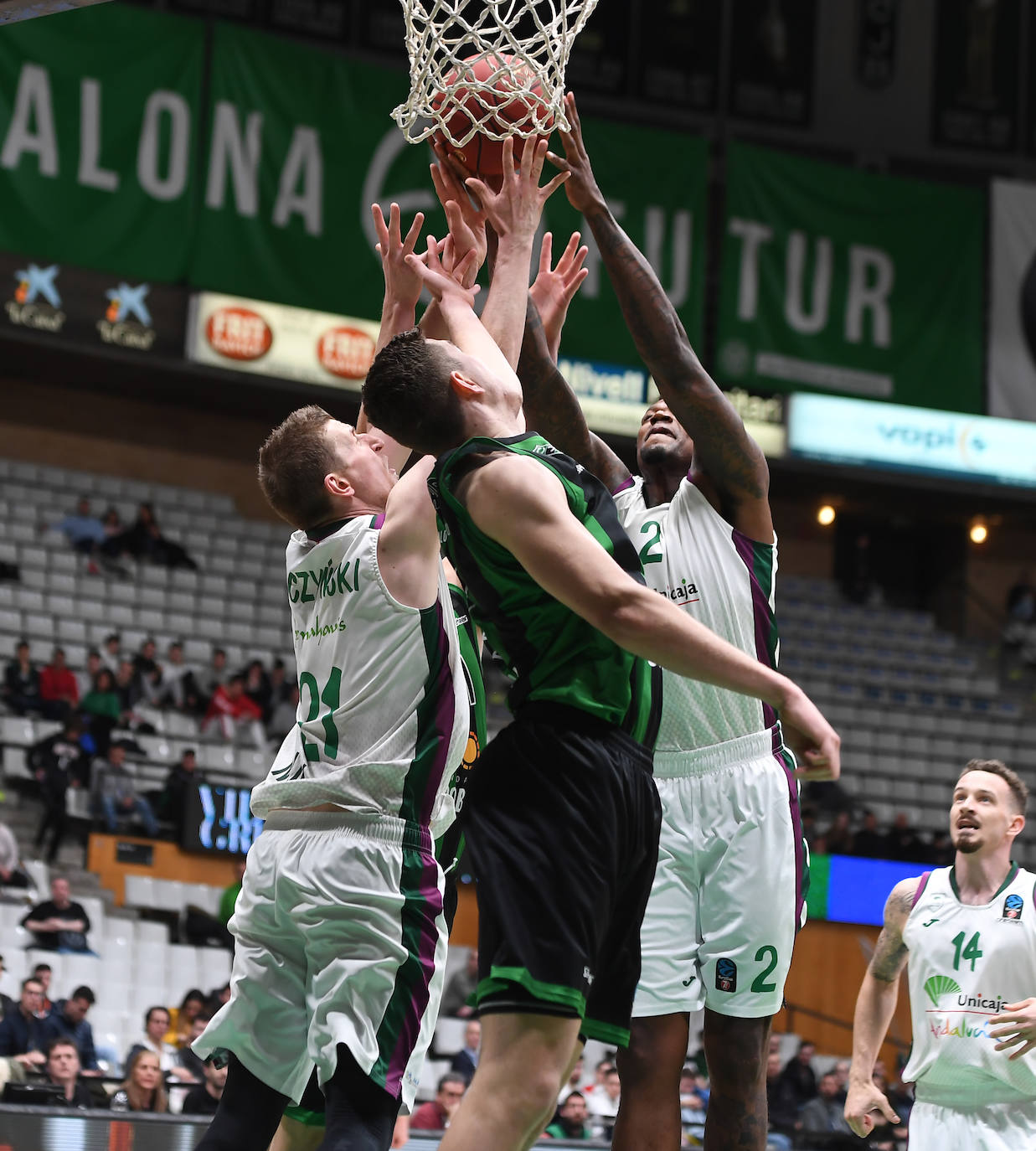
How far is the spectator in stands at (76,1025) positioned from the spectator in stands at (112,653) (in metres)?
5.92

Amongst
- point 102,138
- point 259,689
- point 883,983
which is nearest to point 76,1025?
point 883,983

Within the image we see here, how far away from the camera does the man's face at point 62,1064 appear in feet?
31.0

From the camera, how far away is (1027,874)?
6016 mm

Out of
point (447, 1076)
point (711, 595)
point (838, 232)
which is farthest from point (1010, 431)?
point (711, 595)

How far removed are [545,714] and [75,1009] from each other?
26.5ft

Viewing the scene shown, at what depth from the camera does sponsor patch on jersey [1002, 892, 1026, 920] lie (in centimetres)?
588

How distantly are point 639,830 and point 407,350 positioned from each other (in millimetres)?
1149

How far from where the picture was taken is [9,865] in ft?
41.8

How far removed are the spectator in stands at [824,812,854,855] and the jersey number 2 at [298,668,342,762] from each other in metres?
13.7

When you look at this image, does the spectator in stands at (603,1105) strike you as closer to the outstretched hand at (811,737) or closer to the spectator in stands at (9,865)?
the spectator in stands at (9,865)

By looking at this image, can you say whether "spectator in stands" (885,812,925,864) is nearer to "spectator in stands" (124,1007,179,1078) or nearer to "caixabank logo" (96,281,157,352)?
"spectator in stands" (124,1007,179,1078)

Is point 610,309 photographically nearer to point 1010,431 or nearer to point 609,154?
point 609,154

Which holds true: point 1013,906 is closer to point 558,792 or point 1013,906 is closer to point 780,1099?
point 558,792

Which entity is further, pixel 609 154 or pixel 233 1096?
pixel 609 154
